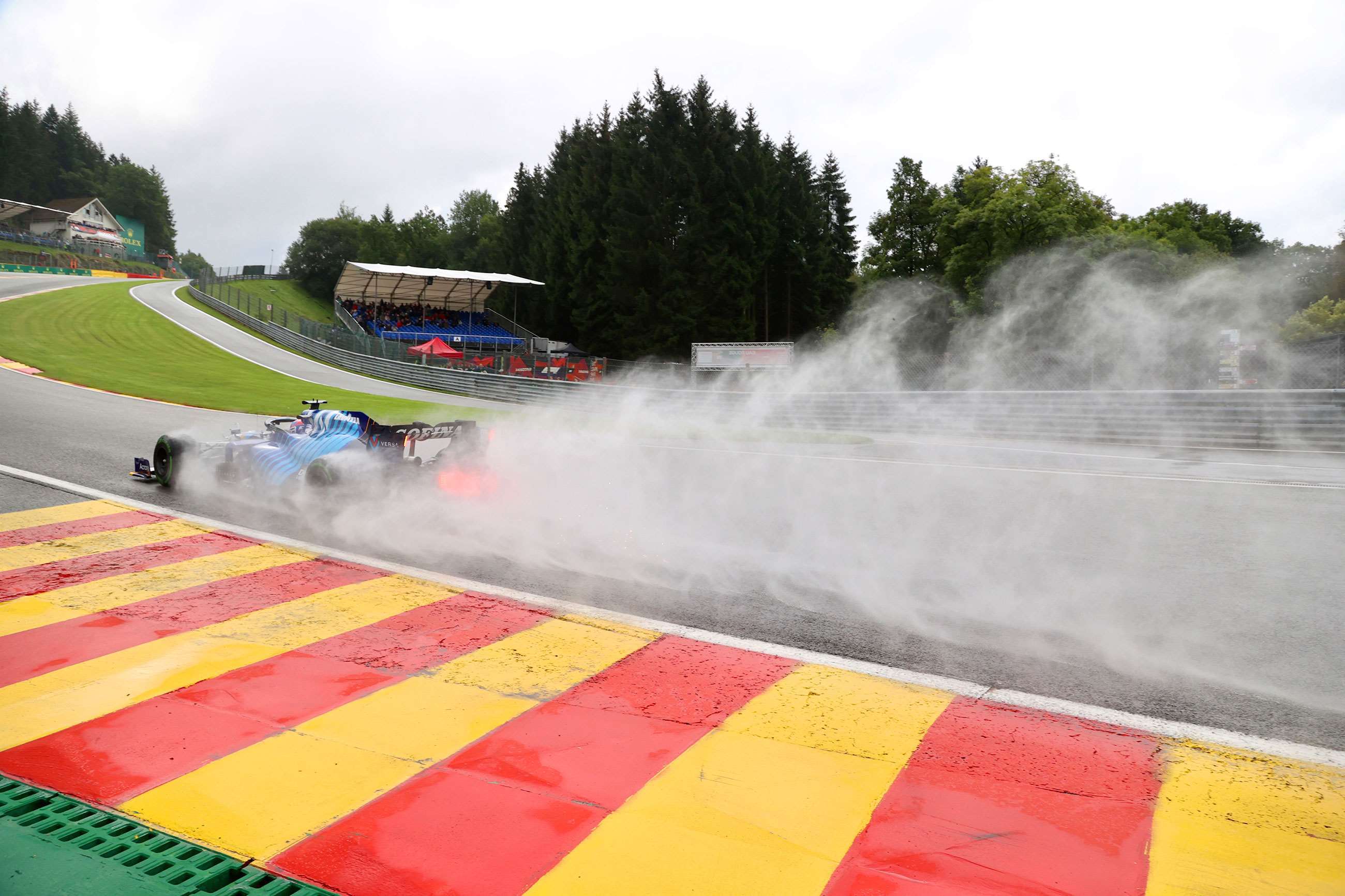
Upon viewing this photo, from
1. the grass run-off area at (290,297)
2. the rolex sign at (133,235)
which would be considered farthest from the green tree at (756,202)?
the rolex sign at (133,235)

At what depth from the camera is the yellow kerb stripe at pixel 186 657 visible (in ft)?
12.6

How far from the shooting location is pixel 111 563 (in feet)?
20.4

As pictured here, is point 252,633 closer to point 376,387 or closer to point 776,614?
point 776,614

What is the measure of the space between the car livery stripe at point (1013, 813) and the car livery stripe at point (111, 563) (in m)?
5.72

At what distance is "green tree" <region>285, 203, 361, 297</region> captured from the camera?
76.1 metres

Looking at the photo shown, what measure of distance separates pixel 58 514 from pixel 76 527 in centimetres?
61

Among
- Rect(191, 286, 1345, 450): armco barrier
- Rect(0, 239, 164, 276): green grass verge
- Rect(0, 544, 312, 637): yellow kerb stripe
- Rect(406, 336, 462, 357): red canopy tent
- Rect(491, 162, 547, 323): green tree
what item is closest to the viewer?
Rect(0, 544, 312, 637): yellow kerb stripe

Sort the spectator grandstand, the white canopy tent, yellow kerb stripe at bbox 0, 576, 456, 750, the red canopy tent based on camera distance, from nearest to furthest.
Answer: yellow kerb stripe at bbox 0, 576, 456, 750 → the red canopy tent → the white canopy tent → the spectator grandstand

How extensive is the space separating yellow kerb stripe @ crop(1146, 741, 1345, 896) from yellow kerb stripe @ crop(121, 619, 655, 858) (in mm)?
2658

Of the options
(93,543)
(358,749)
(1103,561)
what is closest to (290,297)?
(93,543)

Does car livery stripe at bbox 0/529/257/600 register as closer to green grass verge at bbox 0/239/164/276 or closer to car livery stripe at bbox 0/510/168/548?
car livery stripe at bbox 0/510/168/548

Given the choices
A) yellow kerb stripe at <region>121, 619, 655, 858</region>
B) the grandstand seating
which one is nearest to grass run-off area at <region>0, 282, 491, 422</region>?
yellow kerb stripe at <region>121, 619, 655, 858</region>

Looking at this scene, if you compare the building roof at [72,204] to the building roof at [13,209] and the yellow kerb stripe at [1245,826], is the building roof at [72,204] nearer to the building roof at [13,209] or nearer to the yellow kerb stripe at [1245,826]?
the building roof at [13,209]

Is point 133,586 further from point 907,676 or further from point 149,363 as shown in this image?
point 149,363
